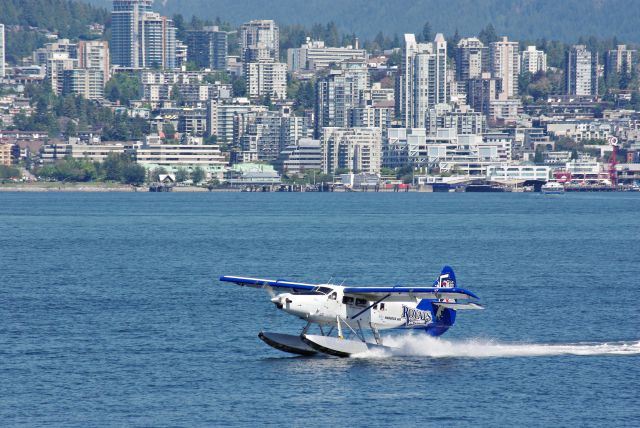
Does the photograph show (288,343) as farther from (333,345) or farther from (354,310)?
(354,310)

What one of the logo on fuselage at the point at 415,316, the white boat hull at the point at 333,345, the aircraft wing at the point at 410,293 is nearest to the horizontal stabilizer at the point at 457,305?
the logo on fuselage at the point at 415,316

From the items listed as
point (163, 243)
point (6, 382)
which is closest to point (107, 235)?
point (163, 243)

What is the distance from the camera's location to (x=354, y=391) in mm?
34031

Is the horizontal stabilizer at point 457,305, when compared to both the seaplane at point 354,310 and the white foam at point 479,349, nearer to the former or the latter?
the seaplane at point 354,310

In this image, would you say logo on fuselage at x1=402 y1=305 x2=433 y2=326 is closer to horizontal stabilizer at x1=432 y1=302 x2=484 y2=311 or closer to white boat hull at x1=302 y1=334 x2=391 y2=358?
horizontal stabilizer at x1=432 y1=302 x2=484 y2=311

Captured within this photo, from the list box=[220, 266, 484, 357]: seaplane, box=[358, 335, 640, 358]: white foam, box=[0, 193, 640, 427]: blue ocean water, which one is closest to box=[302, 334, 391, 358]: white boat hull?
box=[220, 266, 484, 357]: seaplane

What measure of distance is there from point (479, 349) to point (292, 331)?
17.4 ft

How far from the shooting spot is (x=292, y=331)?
1646 inches

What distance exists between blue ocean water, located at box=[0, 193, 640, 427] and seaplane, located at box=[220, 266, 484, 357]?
0.40 metres

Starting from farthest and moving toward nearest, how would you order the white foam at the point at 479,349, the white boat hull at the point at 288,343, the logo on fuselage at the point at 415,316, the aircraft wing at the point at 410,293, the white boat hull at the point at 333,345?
the white foam at the point at 479,349 < the logo on fuselage at the point at 415,316 < the white boat hull at the point at 288,343 < the white boat hull at the point at 333,345 < the aircraft wing at the point at 410,293

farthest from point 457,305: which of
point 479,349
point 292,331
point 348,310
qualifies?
point 292,331

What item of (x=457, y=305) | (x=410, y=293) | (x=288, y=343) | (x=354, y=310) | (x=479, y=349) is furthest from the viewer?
(x=479, y=349)

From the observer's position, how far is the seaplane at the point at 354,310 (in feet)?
117

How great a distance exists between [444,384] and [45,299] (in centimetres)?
1908
